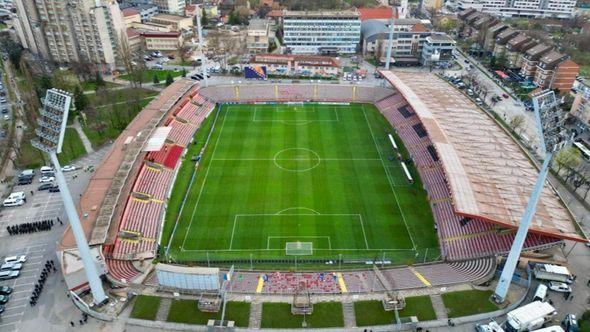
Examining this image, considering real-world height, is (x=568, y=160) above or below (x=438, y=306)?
above

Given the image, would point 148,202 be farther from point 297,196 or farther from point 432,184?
point 432,184

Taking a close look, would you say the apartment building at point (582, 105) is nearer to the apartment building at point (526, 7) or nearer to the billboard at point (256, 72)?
the billboard at point (256, 72)

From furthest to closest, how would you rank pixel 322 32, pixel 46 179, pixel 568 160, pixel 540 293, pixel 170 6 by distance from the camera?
pixel 170 6 → pixel 322 32 → pixel 568 160 → pixel 46 179 → pixel 540 293

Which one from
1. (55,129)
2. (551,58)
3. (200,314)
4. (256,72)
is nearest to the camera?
(55,129)

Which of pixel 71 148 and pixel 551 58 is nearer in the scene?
pixel 71 148

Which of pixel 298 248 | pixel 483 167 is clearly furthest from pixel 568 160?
pixel 298 248

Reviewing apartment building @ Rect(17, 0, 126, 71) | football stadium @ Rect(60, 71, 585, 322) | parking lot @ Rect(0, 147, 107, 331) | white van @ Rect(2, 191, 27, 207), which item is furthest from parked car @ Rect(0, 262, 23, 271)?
apartment building @ Rect(17, 0, 126, 71)

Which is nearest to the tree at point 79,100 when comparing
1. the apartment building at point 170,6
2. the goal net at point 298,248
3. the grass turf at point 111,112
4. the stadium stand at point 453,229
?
the grass turf at point 111,112
